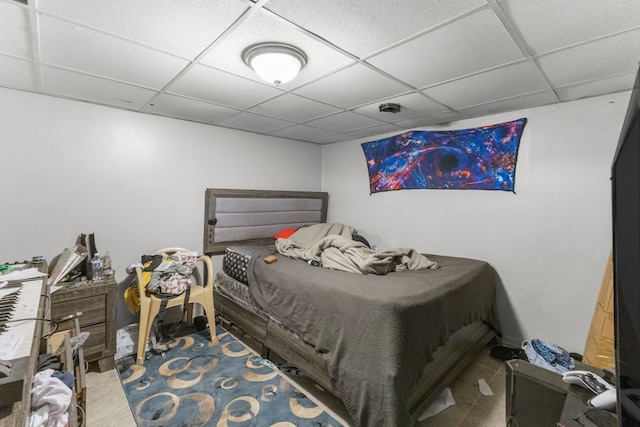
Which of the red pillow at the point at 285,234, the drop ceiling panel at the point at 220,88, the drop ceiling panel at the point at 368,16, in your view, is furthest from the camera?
the red pillow at the point at 285,234

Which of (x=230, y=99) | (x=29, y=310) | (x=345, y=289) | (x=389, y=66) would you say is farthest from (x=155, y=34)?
(x=345, y=289)

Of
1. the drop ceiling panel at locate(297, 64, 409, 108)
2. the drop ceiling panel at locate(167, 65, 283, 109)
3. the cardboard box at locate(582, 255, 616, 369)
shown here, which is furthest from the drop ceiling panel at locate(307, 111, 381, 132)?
the cardboard box at locate(582, 255, 616, 369)

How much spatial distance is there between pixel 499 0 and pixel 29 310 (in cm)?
263

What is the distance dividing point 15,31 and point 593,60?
330 centimetres

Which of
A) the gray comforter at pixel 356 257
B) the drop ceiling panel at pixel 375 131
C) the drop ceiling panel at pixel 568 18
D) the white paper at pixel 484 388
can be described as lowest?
the white paper at pixel 484 388

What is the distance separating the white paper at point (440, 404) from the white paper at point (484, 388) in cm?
27

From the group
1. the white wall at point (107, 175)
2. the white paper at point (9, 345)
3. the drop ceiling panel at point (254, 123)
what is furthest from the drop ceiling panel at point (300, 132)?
the white paper at point (9, 345)

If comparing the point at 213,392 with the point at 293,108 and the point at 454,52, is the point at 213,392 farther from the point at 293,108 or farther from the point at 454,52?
the point at 454,52

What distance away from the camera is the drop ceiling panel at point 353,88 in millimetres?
1998

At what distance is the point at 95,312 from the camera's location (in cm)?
222

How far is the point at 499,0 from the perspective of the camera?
1.24 m

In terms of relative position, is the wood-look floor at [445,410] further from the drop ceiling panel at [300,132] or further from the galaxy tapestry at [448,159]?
the drop ceiling panel at [300,132]

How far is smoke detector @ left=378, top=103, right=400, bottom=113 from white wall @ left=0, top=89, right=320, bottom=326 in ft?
6.14

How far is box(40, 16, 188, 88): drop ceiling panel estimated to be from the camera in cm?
152
